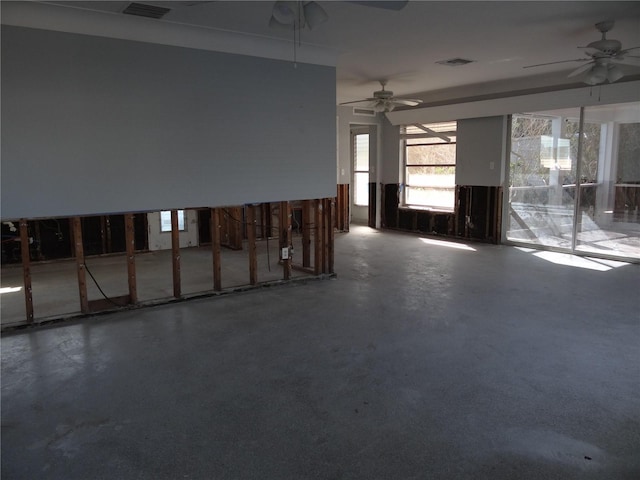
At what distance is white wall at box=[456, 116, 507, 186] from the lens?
848cm

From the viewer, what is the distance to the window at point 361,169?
11.2m

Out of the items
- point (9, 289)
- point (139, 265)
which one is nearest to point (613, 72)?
point (139, 265)

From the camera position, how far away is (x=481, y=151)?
8773 millimetres

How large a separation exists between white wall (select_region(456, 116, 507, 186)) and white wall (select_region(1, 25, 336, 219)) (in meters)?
3.95

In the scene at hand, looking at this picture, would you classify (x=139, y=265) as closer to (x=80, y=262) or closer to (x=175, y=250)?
(x=175, y=250)

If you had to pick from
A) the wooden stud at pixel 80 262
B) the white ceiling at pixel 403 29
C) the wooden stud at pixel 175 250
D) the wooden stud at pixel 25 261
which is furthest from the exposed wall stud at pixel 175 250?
the white ceiling at pixel 403 29

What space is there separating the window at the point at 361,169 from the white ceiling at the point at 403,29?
4134mm

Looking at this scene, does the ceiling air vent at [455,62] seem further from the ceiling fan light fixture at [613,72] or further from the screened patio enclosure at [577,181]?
the screened patio enclosure at [577,181]

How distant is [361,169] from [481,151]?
11.0 ft

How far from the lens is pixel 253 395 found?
3.15 meters

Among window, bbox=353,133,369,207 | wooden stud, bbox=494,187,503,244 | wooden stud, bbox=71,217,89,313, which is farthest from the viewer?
window, bbox=353,133,369,207

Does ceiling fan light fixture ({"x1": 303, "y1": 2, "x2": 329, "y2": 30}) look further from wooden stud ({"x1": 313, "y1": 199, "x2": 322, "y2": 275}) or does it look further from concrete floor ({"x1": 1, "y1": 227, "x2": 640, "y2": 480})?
wooden stud ({"x1": 313, "y1": 199, "x2": 322, "y2": 275})

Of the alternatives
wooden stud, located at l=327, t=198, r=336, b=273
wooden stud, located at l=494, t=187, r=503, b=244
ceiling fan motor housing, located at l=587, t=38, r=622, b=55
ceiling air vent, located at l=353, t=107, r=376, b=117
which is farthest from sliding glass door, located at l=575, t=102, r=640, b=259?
ceiling air vent, located at l=353, t=107, r=376, b=117

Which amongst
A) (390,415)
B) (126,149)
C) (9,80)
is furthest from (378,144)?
(390,415)
